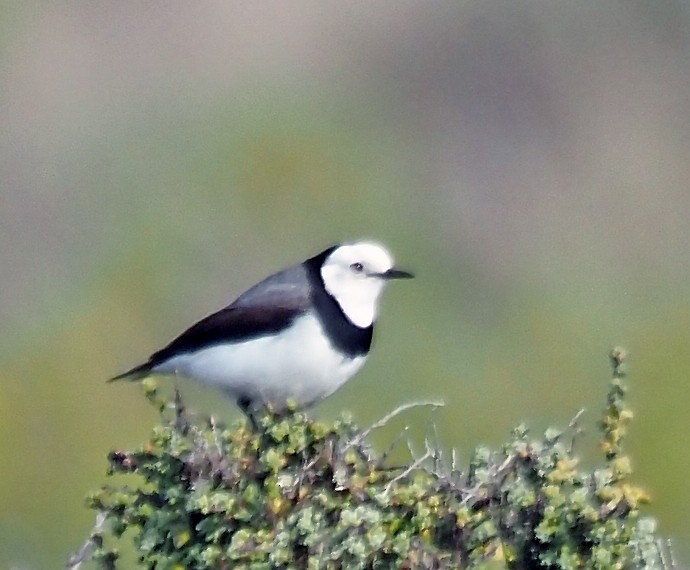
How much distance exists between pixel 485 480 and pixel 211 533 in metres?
0.64

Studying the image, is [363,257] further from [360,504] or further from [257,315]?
[360,504]

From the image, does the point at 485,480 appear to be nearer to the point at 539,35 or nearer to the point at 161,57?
the point at 161,57

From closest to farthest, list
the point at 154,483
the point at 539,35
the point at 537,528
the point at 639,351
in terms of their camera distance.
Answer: the point at 537,528, the point at 154,483, the point at 639,351, the point at 539,35

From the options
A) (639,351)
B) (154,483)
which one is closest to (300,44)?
(639,351)

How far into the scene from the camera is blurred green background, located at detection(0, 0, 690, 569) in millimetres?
9891

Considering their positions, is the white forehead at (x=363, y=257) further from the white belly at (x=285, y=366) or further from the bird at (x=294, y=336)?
the white belly at (x=285, y=366)

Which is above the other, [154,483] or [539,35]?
[539,35]

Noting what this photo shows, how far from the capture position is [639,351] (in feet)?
36.0

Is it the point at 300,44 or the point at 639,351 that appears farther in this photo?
the point at 300,44

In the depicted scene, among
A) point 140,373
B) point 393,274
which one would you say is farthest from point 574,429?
point 140,373

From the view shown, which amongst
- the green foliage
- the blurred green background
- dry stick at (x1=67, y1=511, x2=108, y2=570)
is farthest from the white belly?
the blurred green background

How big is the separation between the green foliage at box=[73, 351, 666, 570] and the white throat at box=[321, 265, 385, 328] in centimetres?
195

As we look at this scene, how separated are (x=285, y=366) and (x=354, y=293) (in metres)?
0.46

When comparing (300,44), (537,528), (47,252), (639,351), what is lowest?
(537,528)
